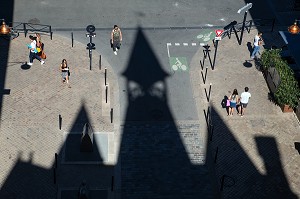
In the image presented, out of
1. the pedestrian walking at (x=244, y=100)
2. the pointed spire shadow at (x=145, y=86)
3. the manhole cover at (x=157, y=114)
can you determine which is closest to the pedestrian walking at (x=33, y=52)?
the pointed spire shadow at (x=145, y=86)

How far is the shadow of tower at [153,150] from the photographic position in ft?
90.8

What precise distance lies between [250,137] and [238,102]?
2202 millimetres

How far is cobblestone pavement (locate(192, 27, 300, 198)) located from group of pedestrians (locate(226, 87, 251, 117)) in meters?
0.31

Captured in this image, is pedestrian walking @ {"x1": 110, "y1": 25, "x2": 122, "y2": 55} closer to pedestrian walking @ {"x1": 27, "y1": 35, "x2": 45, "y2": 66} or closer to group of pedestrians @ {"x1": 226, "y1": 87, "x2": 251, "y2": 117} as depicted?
pedestrian walking @ {"x1": 27, "y1": 35, "x2": 45, "y2": 66}

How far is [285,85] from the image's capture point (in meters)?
31.4

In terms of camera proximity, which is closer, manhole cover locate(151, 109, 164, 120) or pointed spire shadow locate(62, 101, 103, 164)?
pointed spire shadow locate(62, 101, 103, 164)

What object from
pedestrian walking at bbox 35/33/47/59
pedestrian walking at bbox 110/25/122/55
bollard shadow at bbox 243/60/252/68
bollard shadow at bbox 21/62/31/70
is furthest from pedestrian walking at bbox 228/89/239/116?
bollard shadow at bbox 21/62/31/70

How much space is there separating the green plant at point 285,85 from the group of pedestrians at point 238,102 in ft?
5.75

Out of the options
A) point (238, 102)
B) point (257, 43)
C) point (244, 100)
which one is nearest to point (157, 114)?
point (238, 102)

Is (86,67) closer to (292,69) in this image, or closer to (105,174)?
(105,174)

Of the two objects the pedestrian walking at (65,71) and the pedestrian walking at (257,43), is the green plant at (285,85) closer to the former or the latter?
the pedestrian walking at (257,43)

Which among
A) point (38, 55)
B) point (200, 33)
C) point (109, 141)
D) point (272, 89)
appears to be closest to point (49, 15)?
point (38, 55)

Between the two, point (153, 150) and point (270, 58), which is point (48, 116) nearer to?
point (153, 150)

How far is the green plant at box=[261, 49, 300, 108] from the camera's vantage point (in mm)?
31281
